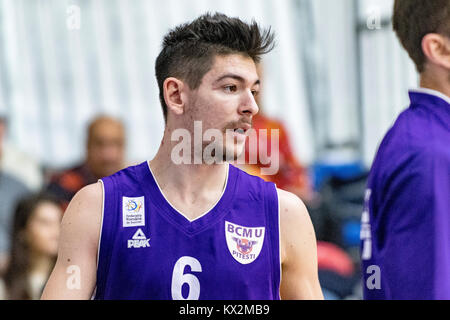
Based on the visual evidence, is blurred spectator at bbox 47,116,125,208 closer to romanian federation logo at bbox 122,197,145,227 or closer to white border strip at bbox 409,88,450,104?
romanian federation logo at bbox 122,197,145,227

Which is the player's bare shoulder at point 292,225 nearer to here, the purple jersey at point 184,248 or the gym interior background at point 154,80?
the purple jersey at point 184,248

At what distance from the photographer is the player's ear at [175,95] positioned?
3150mm

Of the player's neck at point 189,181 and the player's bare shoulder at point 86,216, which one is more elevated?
the player's neck at point 189,181

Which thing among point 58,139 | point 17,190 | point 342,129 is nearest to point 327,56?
point 342,129

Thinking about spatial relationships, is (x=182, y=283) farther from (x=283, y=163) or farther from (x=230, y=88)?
(x=283, y=163)

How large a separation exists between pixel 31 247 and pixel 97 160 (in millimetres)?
923

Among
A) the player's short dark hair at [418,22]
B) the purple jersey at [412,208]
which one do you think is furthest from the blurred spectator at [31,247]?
the player's short dark hair at [418,22]

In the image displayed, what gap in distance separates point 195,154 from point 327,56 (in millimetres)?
5965

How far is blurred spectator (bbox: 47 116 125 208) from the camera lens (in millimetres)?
5992

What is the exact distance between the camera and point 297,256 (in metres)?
3.04

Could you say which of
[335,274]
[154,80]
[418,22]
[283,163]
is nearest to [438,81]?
[418,22]

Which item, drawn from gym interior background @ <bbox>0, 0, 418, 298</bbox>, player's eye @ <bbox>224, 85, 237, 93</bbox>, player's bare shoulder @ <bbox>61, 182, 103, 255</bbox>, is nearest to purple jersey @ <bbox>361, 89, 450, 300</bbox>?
player's eye @ <bbox>224, 85, 237, 93</bbox>

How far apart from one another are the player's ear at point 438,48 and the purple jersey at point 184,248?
2.63 feet
